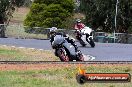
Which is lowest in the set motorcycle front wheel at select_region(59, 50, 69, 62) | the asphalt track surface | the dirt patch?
the asphalt track surface

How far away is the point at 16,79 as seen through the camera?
1248cm

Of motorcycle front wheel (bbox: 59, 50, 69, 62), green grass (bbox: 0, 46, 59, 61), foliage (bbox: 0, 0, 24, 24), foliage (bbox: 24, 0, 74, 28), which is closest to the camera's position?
motorcycle front wheel (bbox: 59, 50, 69, 62)

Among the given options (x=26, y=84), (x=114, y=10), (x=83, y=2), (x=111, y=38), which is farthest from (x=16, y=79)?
(x=83, y=2)

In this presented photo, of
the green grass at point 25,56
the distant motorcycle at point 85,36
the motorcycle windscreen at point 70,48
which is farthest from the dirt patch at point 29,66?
the distant motorcycle at point 85,36

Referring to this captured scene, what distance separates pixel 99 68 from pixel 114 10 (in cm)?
3982

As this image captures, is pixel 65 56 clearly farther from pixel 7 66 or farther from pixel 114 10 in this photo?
pixel 114 10

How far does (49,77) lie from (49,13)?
43.2 m

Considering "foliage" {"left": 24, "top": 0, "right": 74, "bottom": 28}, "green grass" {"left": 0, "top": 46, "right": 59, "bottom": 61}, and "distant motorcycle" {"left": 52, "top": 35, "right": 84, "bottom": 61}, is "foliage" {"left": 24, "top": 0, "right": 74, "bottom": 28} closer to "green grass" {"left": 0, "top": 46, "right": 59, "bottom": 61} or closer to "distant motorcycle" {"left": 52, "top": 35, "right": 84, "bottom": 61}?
"green grass" {"left": 0, "top": 46, "right": 59, "bottom": 61}

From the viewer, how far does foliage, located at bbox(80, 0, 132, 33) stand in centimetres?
5491

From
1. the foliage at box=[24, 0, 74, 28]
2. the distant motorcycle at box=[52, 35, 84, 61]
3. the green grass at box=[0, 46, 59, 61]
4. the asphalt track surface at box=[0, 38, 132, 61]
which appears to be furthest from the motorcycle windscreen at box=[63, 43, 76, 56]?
the foliage at box=[24, 0, 74, 28]

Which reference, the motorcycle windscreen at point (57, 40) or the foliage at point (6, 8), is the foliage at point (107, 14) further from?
the motorcycle windscreen at point (57, 40)

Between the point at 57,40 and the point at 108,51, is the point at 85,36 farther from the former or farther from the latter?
the point at 57,40

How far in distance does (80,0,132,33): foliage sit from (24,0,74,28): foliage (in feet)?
7.43

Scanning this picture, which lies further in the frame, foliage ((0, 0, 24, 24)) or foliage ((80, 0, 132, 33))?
foliage ((80, 0, 132, 33))
